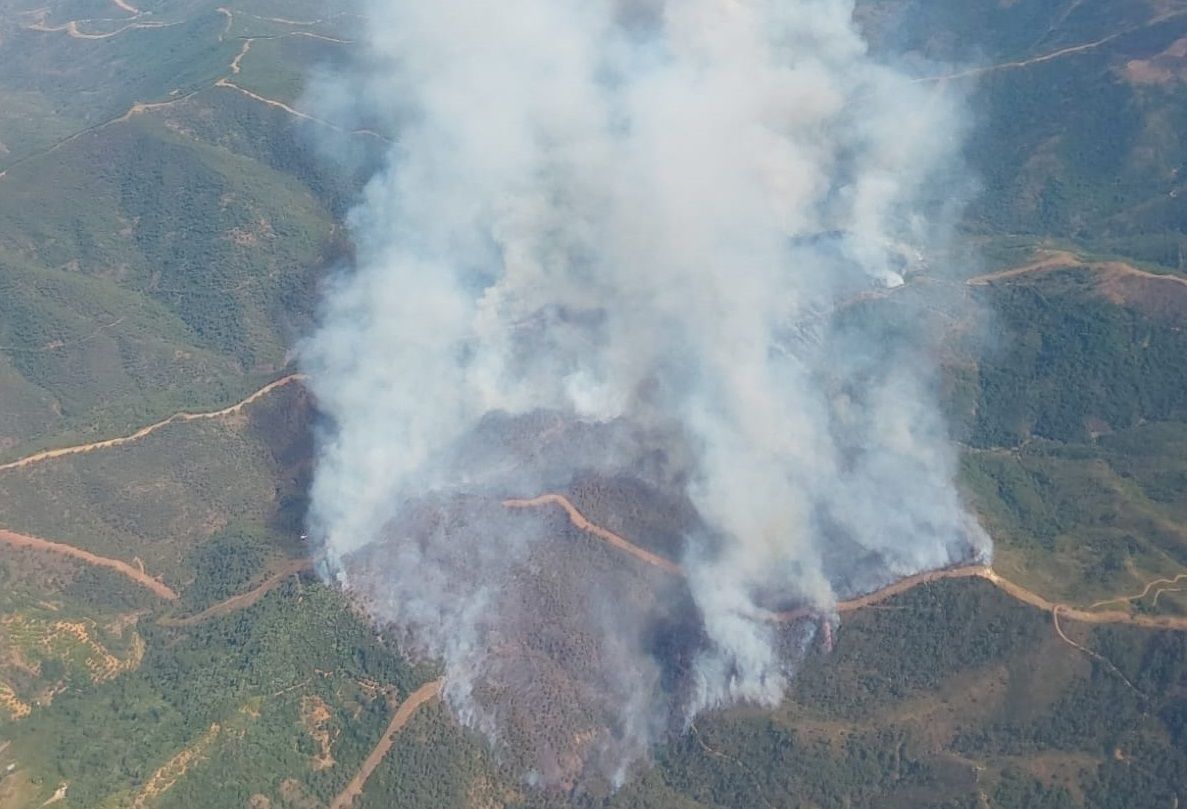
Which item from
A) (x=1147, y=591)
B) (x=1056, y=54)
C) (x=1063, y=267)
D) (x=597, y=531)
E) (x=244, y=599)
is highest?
(x=1056, y=54)

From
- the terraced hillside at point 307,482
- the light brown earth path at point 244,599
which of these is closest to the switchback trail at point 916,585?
the terraced hillside at point 307,482

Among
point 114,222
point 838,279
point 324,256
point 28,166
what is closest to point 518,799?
point 838,279

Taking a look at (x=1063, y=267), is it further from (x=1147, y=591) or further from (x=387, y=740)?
(x=387, y=740)

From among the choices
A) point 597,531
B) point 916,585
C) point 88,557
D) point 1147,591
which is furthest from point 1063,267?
point 88,557

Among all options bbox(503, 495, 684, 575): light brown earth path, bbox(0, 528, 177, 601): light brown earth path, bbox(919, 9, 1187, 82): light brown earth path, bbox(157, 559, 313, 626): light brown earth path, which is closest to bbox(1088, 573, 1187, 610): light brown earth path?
bbox(503, 495, 684, 575): light brown earth path

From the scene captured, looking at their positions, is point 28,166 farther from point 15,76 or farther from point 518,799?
point 518,799

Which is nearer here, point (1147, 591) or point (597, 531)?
point (1147, 591)

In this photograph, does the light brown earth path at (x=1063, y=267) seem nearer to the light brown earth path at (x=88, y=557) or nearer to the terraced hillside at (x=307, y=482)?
the terraced hillside at (x=307, y=482)

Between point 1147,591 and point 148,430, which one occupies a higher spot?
point 1147,591

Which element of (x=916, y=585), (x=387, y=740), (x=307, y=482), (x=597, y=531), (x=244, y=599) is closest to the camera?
(x=387, y=740)
